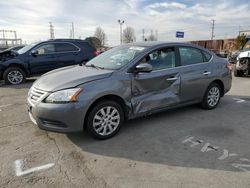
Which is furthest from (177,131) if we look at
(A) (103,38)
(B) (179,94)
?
(A) (103,38)

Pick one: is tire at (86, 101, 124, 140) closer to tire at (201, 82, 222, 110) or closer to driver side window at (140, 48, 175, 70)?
driver side window at (140, 48, 175, 70)

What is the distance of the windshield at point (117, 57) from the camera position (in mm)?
4407

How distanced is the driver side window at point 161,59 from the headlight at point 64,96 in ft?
4.56

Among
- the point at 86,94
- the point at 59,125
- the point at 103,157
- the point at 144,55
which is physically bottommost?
the point at 103,157

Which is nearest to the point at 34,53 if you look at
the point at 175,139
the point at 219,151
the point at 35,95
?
the point at 35,95

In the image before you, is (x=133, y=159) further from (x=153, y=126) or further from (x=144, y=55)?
(x=144, y=55)

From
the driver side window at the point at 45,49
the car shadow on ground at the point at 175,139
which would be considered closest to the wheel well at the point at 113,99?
the car shadow on ground at the point at 175,139

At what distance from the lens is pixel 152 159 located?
3449 mm

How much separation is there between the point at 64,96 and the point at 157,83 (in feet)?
5.73

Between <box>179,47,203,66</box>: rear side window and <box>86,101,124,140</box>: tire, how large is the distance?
1.81 m

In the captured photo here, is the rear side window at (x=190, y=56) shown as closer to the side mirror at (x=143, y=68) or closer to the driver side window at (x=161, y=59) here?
the driver side window at (x=161, y=59)

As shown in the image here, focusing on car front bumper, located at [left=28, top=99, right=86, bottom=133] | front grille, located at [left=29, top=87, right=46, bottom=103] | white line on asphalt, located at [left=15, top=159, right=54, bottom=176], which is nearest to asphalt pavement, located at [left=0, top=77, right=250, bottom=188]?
white line on asphalt, located at [left=15, top=159, right=54, bottom=176]

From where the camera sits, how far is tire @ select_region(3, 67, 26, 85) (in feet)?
30.5

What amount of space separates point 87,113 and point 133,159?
1.01 m
